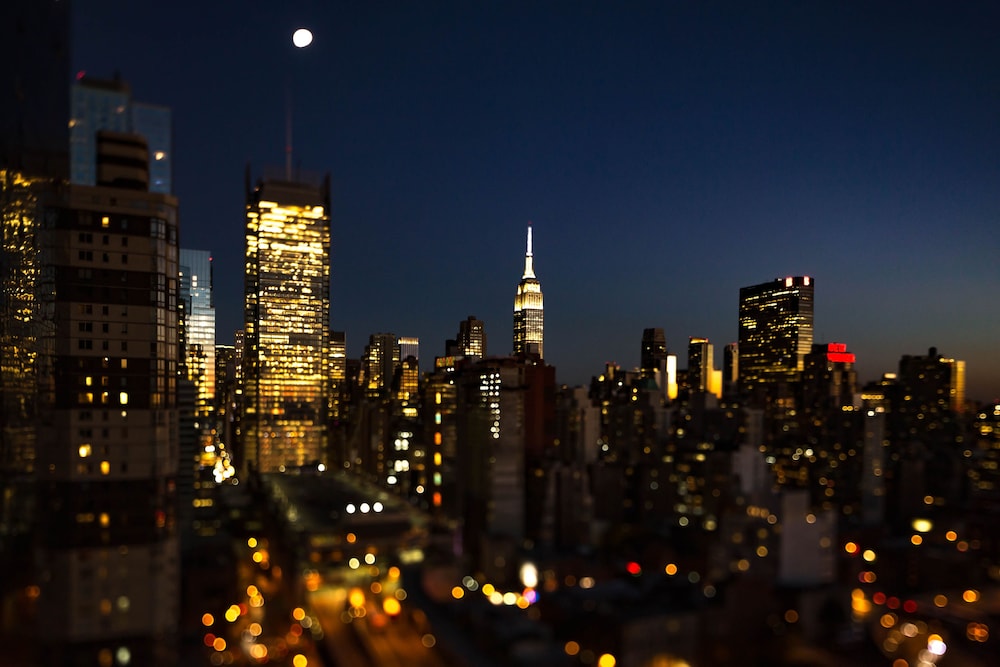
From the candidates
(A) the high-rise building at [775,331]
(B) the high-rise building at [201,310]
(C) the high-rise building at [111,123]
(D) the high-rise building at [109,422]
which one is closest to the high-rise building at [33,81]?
(C) the high-rise building at [111,123]

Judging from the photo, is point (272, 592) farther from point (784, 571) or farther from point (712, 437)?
point (712, 437)

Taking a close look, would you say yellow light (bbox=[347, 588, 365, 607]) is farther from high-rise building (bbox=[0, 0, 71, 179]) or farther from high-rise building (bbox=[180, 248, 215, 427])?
high-rise building (bbox=[180, 248, 215, 427])

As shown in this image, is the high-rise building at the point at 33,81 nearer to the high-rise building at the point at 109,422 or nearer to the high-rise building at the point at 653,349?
the high-rise building at the point at 109,422

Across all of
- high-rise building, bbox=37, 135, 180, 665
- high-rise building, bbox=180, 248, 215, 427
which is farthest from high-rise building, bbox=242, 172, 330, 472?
high-rise building, bbox=37, 135, 180, 665

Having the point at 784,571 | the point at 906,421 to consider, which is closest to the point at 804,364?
the point at 906,421

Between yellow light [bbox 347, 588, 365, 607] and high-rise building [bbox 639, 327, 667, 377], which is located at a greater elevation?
high-rise building [bbox 639, 327, 667, 377]

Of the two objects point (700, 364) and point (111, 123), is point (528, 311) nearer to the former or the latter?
point (700, 364)
